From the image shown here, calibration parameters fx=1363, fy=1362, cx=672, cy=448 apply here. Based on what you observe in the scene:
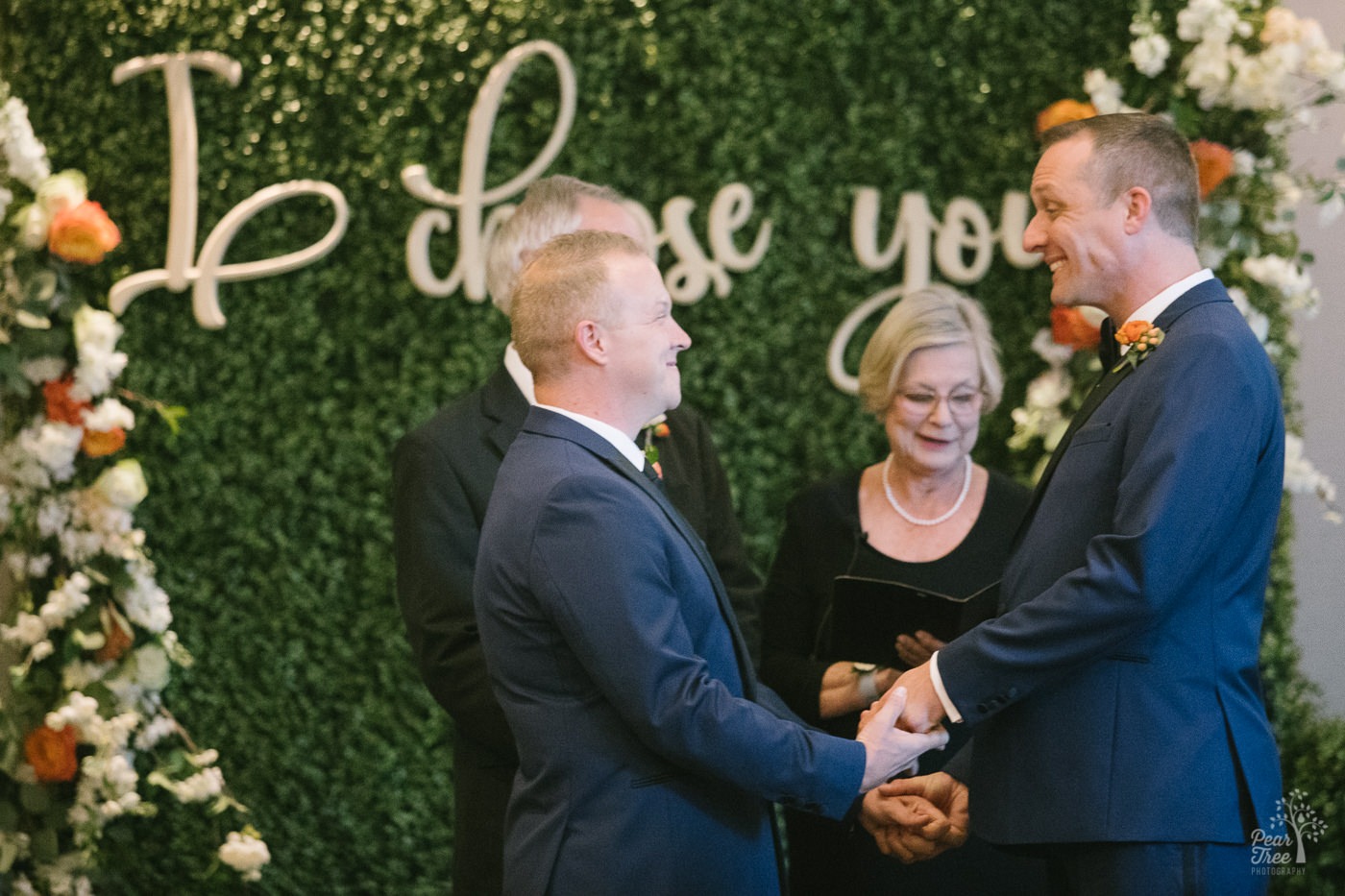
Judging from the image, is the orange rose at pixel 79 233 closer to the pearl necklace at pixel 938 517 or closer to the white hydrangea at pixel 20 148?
the white hydrangea at pixel 20 148

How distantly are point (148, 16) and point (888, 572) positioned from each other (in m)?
2.82

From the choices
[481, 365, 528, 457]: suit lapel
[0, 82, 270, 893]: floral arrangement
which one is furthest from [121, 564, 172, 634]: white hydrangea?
[481, 365, 528, 457]: suit lapel

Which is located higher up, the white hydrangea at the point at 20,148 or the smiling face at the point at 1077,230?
the white hydrangea at the point at 20,148

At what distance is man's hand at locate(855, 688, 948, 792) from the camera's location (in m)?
2.23

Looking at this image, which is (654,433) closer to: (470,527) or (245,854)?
(470,527)

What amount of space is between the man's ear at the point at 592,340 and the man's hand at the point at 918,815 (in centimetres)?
114

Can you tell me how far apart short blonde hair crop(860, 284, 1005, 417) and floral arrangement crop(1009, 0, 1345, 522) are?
53 centimetres

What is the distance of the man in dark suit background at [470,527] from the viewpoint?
105 inches

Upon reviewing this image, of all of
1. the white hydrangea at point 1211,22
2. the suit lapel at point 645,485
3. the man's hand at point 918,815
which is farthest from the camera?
the white hydrangea at point 1211,22

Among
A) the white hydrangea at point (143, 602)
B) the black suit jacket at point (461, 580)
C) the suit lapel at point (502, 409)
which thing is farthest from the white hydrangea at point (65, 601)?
the suit lapel at point (502, 409)

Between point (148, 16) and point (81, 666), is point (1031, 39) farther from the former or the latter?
point (81, 666)

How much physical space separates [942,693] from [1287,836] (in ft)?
2.72

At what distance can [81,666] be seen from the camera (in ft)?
12.0

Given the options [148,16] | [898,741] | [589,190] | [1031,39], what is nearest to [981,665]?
[898,741]
